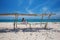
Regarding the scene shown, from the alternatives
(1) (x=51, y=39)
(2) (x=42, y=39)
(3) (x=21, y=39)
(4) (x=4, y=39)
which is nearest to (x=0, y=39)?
(4) (x=4, y=39)

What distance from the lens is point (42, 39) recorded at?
5.23 metres

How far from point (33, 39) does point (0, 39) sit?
157 centimetres

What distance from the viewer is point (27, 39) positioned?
5.20m

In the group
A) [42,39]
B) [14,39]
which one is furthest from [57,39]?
[14,39]

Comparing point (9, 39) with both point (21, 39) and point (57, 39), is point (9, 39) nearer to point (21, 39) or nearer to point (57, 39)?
point (21, 39)

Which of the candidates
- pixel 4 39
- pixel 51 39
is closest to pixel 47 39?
pixel 51 39

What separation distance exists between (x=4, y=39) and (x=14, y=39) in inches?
18.6

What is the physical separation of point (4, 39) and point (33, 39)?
1385mm

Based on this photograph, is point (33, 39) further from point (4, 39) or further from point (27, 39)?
point (4, 39)

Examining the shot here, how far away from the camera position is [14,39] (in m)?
5.20

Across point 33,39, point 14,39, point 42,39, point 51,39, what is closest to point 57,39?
point 51,39

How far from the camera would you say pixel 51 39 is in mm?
5234

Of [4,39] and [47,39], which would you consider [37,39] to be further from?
[4,39]

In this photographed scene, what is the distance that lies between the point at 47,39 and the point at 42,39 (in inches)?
9.6
